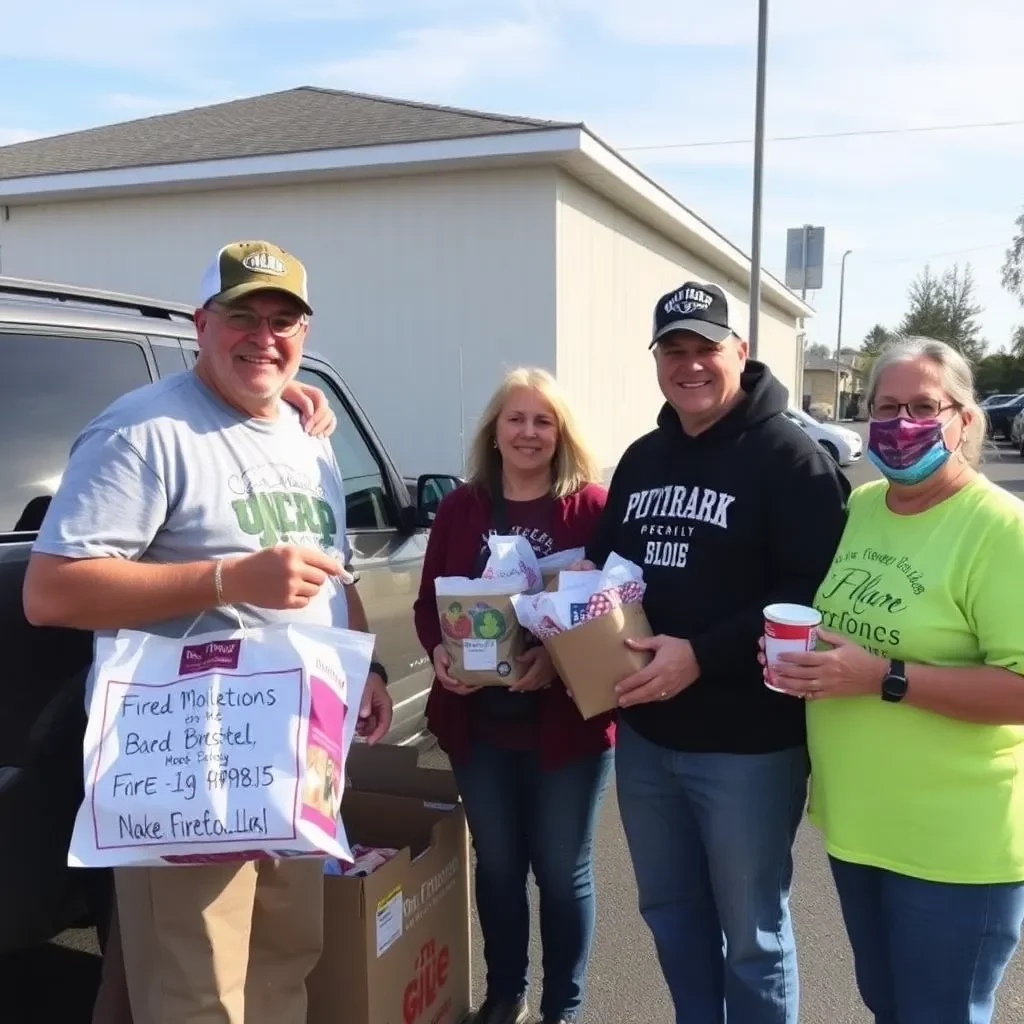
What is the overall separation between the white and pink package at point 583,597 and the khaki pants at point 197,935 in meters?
0.76

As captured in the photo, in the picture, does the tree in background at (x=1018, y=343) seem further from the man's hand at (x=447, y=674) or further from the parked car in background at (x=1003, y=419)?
the man's hand at (x=447, y=674)

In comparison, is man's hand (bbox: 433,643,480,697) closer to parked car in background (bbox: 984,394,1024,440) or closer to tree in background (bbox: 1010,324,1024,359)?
parked car in background (bbox: 984,394,1024,440)

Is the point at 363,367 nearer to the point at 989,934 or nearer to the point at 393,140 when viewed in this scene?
the point at 393,140

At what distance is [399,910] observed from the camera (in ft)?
7.71

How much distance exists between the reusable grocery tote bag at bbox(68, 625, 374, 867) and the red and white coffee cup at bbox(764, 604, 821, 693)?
34.5 inches

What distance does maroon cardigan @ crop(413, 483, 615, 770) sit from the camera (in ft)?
8.13

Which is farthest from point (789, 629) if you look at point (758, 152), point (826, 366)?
point (826, 366)

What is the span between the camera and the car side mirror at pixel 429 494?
3771 millimetres

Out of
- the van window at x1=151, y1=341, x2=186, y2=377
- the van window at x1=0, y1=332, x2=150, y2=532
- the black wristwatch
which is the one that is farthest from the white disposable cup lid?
the van window at x1=151, y1=341, x2=186, y2=377

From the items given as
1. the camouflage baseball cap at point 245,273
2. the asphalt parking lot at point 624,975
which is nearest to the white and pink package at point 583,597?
the camouflage baseball cap at point 245,273

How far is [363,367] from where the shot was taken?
12898 mm

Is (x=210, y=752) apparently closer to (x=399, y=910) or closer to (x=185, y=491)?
(x=185, y=491)

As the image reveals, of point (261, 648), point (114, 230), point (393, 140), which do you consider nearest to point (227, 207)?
point (114, 230)

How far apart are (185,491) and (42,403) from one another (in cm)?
90
